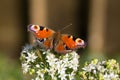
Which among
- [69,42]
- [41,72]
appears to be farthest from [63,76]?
[69,42]

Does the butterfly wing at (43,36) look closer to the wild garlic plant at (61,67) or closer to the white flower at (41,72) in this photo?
the wild garlic plant at (61,67)

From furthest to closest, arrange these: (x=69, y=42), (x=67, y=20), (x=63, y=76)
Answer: (x=67, y=20)
(x=69, y=42)
(x=63, y=76)

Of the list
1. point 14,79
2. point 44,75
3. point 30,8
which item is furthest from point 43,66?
point 30,8

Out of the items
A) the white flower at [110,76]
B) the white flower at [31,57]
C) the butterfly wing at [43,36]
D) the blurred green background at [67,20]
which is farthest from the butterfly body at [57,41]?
the blurred green background at [67,20]

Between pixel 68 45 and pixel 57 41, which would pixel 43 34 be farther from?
pixel 68 45

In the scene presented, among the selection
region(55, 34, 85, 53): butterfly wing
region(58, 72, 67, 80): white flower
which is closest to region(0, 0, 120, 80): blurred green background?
region(55, 34, 85, 53): butterfly wing

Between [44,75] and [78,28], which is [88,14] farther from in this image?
[44,75]
